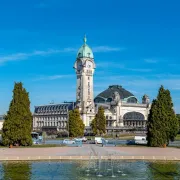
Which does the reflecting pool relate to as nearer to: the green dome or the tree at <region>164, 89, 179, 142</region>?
the tree at <region>164, 89, 179, 142</region>

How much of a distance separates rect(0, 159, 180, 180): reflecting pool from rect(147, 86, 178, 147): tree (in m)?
23.8

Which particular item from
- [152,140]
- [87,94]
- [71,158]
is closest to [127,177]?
[71,158]

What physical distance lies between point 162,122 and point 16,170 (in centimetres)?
3591

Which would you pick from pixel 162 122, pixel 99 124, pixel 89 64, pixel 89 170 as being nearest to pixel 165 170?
pixel 89 170

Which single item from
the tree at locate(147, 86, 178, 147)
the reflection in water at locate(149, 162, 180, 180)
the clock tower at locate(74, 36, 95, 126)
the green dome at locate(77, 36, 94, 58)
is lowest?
the reflection in water at locate(149, 162, 180, 180)

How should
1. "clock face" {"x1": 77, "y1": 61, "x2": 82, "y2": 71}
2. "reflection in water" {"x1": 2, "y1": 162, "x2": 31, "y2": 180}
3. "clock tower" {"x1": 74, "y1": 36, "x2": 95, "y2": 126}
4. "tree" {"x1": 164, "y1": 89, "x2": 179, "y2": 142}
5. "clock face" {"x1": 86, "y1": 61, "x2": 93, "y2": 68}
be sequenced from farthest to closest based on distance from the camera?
"clock face" {"x1": 77, "y1": 61, "x2": 82, "y2": 71}, "clock face" {"x1": 86, "y1": 61, "x2": 93, "y2": 68}, "clock tower" {"x1": 74, "y1": 36, "x2": 95, "y2": 126}, "tree" {"x1": 164, "y1": 89, "x2": 179, "y2": 142}, "reflection in water" {"x1": 2, "y1": 162, "x2": 31, "y2": 180}

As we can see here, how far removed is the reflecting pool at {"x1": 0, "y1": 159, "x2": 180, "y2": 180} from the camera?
32.6m

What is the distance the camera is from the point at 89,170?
3572 cm

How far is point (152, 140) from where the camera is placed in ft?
215

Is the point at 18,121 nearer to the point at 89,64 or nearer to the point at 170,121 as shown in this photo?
the point at 170,121

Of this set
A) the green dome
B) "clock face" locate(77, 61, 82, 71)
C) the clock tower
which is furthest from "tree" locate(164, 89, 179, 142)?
"clock face" locate(77, 61, 82, 71)

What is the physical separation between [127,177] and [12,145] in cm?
3796

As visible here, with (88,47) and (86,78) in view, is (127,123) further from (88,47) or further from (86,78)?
(88,47)

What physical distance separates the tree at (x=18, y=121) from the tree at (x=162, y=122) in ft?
70.5
